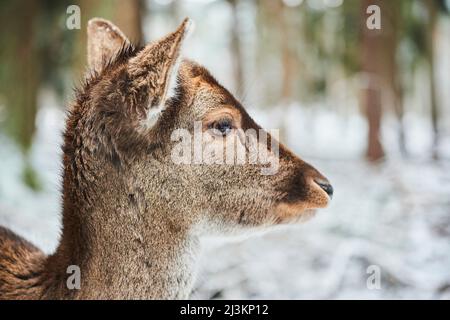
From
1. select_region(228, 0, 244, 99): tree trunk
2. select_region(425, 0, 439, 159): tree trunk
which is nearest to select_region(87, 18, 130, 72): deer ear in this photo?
select_region(425, 0, 439, 159): tree trunk

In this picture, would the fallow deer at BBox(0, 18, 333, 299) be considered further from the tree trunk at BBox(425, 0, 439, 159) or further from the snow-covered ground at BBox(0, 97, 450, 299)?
the tree trunk at BBox(425, 0, 439, 159)

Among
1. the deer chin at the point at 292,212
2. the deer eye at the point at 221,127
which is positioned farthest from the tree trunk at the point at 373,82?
the deer eye at the point at 221,127

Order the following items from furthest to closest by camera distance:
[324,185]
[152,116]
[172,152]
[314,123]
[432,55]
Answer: [314,123] < [432,55] < [324,185] < [172,152] < [152,116]

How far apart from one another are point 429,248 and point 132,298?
12.8ft

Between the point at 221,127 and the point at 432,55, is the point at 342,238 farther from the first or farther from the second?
the point at 432,55

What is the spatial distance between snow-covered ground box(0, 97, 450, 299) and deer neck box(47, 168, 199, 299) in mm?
314

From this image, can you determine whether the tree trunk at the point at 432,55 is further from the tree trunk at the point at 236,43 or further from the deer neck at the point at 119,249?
the deer neck at the point at 119,249

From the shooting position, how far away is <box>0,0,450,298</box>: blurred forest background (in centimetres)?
500

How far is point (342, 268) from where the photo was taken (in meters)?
4.97

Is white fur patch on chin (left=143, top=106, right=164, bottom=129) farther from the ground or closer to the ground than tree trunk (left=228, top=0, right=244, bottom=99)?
closer to the ground

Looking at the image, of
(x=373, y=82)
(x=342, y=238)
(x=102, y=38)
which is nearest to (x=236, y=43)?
(x=373, y=82)

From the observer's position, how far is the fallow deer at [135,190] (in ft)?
7.52

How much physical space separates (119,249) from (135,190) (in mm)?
246

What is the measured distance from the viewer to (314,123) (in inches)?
559
